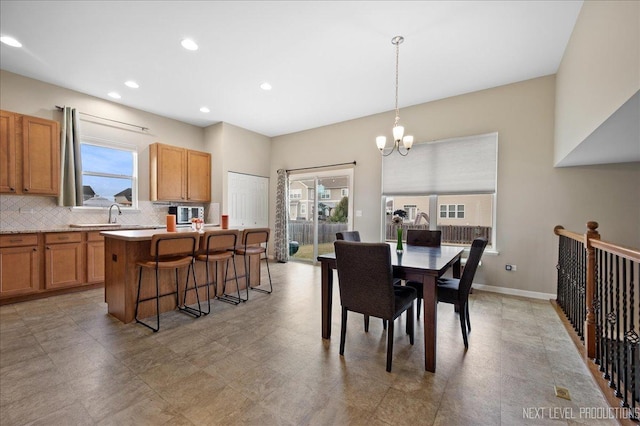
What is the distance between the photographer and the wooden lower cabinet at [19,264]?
3.40 meters

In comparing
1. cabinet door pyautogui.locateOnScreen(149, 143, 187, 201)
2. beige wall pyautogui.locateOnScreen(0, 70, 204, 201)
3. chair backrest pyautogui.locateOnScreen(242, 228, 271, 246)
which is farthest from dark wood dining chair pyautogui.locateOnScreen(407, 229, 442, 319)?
beige wall pyautogui.locateOnScreen(0, 70, 204, 201)

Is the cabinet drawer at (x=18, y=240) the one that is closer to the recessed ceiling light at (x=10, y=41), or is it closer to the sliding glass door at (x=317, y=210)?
the recessed ceiling light at (x=10, y=41)

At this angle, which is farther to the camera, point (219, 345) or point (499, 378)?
point (219, 345)

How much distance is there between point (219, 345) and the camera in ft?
8.07

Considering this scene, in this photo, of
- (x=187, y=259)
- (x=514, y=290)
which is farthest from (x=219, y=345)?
(x=514, y=290)

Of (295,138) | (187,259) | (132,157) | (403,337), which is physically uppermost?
(295,138)

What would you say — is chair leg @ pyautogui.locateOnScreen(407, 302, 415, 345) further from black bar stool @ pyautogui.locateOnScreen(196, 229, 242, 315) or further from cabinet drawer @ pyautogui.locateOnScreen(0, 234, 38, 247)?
cabinet drawer @ pyautogui.locateOnScreen(0, 234, 38, 247)

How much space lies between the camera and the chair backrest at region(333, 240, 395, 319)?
203 cm

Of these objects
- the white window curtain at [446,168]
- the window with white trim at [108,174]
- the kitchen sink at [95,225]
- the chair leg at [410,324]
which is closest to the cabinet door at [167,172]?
the window with white trim at [108,174]

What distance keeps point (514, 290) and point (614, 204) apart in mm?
1609

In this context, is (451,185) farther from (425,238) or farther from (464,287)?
(464,287)

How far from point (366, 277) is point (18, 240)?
4521 mm

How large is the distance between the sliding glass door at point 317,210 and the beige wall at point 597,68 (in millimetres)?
3387

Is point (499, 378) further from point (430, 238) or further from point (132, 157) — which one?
point (132, 157)
